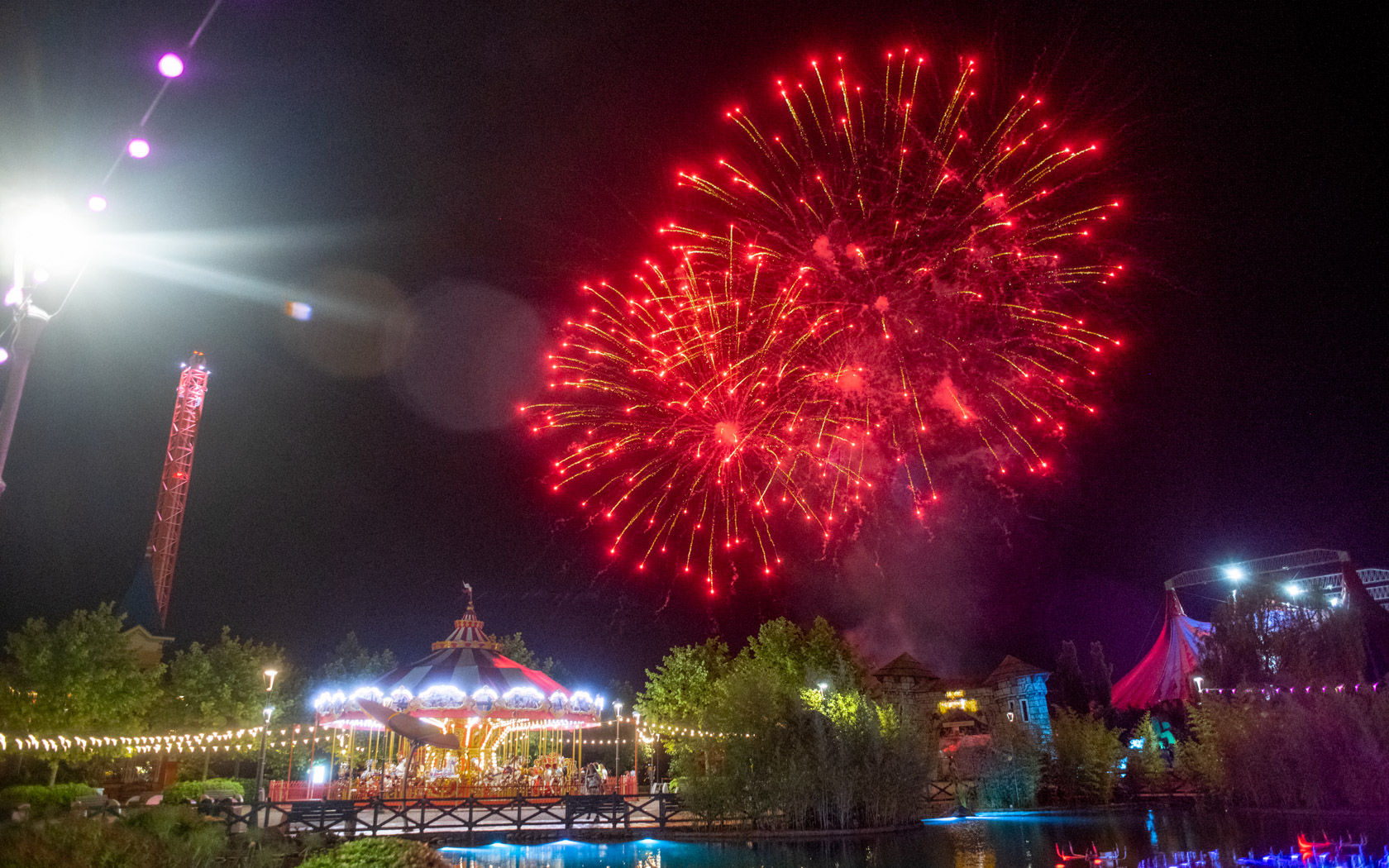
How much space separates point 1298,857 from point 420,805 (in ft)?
61.3

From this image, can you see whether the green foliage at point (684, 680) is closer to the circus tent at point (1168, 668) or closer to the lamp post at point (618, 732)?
the lamp post at point (618, 732)

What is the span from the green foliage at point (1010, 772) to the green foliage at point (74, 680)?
30.9m

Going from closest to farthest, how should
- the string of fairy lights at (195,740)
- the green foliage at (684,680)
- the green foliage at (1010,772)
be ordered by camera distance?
the string of fairy lights at (195,740) → the green foliage at (1010,772) → the green foliage at (684,680)

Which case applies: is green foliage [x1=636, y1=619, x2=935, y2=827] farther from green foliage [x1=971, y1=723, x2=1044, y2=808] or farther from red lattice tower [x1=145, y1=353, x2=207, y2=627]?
red lattice tower [x1=145, y1=353, x2=207, y2=627]

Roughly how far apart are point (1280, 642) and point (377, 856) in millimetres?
27881

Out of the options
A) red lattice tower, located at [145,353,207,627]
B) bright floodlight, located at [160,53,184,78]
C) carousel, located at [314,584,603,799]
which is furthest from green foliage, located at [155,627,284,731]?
bright floodlight, located at [160,53,184,78]

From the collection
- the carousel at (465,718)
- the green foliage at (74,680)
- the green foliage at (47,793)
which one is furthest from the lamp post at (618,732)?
the green foliage at (74,680)

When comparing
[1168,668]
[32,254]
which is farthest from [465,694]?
[1168,668]

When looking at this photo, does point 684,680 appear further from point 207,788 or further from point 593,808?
point 207,788

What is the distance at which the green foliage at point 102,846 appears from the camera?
9.52m

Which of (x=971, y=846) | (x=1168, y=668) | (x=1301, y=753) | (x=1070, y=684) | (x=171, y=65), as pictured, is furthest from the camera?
(x=1070, y=684)

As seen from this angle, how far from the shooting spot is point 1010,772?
26.8m

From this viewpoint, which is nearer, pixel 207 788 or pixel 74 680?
pixel 207 788

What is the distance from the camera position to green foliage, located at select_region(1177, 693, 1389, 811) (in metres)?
21.5
